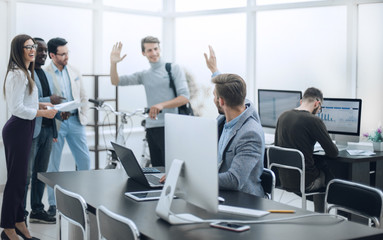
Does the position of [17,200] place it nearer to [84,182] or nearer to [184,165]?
[84,182]

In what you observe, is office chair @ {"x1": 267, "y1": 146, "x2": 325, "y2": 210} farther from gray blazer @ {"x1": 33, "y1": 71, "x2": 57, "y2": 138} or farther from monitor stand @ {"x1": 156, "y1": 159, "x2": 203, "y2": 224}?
monitor stand @ {"x1": 156, "y1": 159, "x2": 203, "y2": 224}

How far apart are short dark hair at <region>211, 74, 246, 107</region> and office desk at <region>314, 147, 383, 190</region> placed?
1847 mm

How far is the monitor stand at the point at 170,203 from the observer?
2148 millimetres

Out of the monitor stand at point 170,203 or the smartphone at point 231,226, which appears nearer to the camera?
the smartphone at point 231,226

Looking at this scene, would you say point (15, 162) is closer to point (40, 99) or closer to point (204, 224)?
point (40, 99)

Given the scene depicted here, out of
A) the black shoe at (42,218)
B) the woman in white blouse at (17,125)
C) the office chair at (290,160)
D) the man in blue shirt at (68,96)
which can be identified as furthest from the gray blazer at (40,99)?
the office chair at (290,160)

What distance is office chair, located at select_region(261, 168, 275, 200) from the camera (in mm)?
2936

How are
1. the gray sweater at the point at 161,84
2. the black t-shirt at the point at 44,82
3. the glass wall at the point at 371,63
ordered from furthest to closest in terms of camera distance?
the glass wall at the point at 371,63 < the gray sweater at the point at 161,84 < the black t-shirt at the point at 44,82

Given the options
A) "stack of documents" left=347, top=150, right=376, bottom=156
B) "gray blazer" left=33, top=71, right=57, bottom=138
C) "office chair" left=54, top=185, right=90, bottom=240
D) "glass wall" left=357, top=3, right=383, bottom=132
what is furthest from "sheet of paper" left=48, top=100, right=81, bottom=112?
"glass wall" left=357, top=3, right=383, bottom=132

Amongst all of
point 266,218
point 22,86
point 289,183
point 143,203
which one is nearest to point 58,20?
point 22,86

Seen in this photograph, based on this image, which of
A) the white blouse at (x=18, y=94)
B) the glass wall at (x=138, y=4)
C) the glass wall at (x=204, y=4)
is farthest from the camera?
the glass wall at (x=138, y=4)

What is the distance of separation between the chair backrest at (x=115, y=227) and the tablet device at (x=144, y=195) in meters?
0.34

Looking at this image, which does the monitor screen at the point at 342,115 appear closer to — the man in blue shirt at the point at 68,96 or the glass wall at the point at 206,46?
the glass wall at the point at 206,46

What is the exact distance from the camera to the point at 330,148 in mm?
4258
